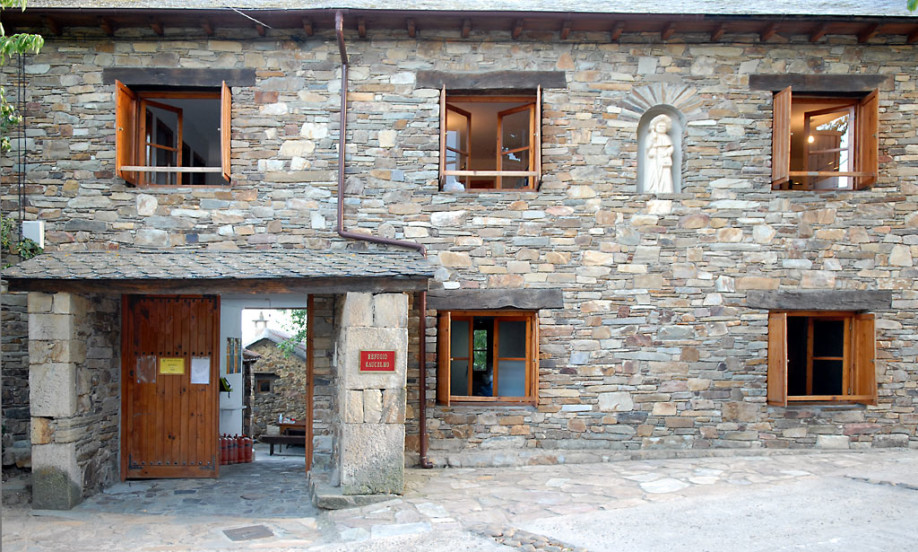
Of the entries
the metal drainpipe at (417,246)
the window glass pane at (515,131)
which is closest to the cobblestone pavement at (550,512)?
the metal drainpipe at (417,246)

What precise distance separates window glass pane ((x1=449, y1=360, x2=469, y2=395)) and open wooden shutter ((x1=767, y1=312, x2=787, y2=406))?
336 cm

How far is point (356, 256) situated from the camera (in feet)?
20.8

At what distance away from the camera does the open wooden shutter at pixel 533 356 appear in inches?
274

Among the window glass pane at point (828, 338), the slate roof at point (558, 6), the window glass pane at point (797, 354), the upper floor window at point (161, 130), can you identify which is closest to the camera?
the slate roof at point (558, 6)

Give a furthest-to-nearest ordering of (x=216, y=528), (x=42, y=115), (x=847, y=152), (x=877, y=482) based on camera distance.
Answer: (x=847, y=152), (x=42, y=115), (x=877, y=482), (x=216, y=528)

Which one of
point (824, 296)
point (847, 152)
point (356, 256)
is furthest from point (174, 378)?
point (847, 152)

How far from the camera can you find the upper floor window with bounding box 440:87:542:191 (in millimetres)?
7043

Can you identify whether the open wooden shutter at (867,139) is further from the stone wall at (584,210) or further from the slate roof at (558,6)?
the slate roof at (558,6)

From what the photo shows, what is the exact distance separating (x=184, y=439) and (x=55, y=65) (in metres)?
4.35

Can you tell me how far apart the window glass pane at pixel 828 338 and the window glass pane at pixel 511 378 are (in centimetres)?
357

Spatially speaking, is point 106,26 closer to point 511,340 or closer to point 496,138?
point 496,138

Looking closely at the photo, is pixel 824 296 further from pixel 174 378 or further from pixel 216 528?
pixel 174 378

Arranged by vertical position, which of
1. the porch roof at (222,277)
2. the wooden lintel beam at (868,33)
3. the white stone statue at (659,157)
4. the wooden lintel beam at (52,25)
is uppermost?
the wooden lintel beam at (868,33)

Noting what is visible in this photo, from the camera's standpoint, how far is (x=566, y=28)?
6.93 meters
